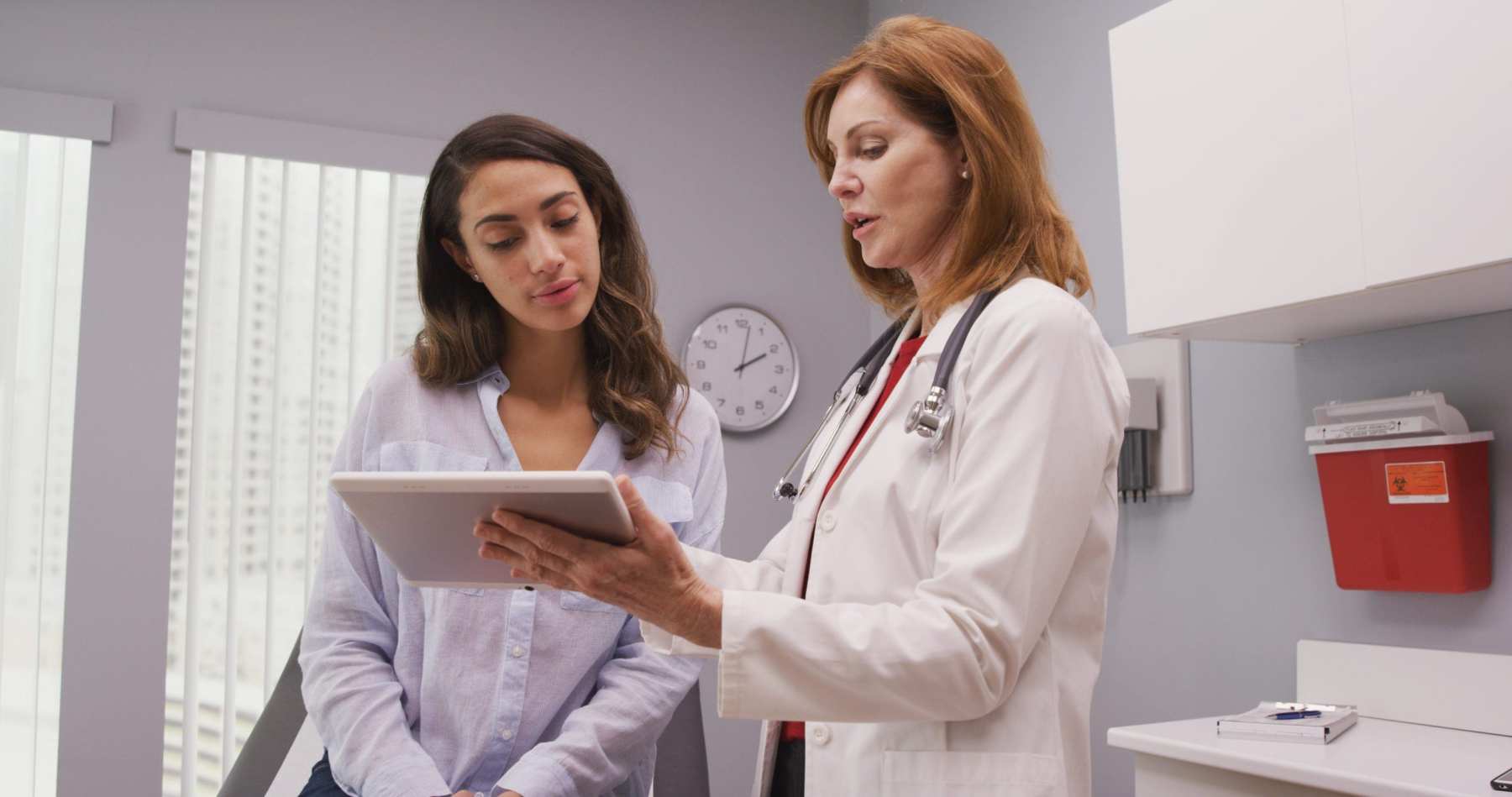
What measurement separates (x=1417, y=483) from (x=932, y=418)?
1318 mm

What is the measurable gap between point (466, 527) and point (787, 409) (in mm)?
2709

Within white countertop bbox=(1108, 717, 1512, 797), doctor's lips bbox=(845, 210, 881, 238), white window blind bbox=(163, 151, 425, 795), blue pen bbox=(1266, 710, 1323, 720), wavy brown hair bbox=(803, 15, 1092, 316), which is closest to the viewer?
wavy brown hair bbox=(803, 15, 1092, 316)

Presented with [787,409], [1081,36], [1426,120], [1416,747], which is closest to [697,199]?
[787,409]

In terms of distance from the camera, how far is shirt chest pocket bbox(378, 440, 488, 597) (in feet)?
5.31

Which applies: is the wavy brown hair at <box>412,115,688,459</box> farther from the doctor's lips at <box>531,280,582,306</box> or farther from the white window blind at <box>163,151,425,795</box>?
the white window blind at <box>163,151,425,795</box>

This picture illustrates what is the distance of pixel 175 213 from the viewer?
3.08m

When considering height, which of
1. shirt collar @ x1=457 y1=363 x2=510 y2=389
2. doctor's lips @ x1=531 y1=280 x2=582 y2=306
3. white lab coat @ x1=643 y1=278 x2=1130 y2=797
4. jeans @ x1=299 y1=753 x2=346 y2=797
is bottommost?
jeans @ x1=299 y1=753 x2=346 y2=797

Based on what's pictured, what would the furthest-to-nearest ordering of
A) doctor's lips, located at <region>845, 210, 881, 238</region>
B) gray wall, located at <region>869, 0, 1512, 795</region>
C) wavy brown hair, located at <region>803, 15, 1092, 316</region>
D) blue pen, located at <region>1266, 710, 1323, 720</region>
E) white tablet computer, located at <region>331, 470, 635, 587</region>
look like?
gray wall, located at <region>869, 0, 1512, 795</region>, blue pen, located at <region>1266, 710, 1323, 720</region>, doctor's lips, located at <region>845, 210, 881, 238</region>, wavy brown hair, located at <region>803, 15, 1092, 316</region>, white tablet computer, located at <region>331, 470, 635, 587</region>

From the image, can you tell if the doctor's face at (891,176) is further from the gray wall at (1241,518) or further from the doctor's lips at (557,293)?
the gray wall at (1241,518)

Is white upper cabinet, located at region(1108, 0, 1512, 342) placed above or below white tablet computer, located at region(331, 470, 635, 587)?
above

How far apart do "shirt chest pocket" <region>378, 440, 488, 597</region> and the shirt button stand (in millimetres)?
659

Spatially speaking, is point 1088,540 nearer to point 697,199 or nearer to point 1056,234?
point 1056,234

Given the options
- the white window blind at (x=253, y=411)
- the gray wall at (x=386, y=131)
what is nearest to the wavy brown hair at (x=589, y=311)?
the white window blind at (x=253, y=411)

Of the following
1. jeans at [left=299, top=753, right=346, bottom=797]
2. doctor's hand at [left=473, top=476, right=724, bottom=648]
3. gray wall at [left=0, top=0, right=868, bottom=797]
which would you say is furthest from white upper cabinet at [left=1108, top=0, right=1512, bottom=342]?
gray wall at [left=0, top=0, right=868, bottom=797]
